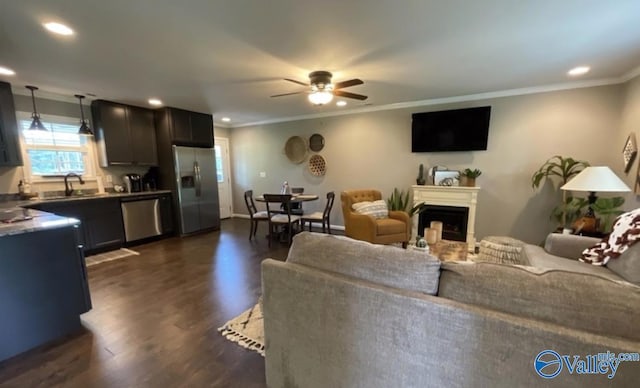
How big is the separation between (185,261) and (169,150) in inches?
88.9

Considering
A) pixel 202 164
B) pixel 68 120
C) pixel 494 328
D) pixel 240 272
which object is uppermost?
pixel 68 120

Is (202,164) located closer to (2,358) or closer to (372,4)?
(2,358)

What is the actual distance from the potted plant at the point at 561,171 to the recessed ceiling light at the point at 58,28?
5453 millimetres

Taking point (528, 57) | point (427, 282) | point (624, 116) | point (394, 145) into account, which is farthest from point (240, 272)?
point (624, 116)

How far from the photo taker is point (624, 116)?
331 centimetres

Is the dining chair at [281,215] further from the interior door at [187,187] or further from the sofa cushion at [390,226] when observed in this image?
the interior door at [187,187]

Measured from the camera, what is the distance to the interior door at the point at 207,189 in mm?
5266

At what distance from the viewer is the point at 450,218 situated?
4.39 metres

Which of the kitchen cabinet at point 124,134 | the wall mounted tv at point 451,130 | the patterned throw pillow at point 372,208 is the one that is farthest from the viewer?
the kitchen cabinet at point 124,134

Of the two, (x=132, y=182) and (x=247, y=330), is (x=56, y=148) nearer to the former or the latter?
(x=132, y=182)

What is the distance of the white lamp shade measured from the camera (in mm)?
2518

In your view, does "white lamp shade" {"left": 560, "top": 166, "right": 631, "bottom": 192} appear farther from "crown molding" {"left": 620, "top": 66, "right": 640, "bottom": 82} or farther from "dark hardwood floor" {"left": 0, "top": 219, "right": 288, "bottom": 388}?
"dark hardwood floor" {"left": 0, "top": 219, "right": 288, "bottom": 388}

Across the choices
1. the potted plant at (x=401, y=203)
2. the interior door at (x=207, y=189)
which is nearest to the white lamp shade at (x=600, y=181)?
the potted plant at (x=401, y=203)

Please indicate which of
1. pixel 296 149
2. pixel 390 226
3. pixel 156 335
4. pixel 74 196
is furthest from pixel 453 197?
pixel 74 196
